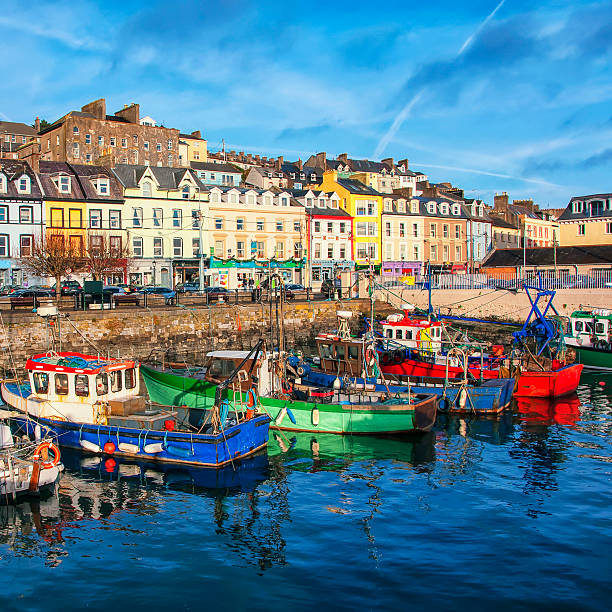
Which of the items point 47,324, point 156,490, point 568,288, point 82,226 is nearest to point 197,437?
point 156,490

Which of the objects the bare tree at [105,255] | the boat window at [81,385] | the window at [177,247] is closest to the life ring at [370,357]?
the boat window at [81,385]

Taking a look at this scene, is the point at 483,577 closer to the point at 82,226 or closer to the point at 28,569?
the point at 28,569

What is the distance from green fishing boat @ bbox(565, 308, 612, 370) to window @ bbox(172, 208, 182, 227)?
34.8m

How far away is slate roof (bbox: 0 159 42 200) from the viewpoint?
167 feet

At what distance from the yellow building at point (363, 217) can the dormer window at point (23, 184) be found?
31690 mm

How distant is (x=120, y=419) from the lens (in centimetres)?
2070

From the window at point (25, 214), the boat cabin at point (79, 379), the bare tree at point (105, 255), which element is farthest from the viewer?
the window at point (25, 214)

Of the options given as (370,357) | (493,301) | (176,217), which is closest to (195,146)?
(176,217)

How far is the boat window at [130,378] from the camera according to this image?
21922 millimetres

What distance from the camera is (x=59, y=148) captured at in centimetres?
7331

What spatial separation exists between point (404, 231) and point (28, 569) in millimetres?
62220

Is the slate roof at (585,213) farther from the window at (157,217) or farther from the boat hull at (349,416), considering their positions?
the boat hull at (349,416)

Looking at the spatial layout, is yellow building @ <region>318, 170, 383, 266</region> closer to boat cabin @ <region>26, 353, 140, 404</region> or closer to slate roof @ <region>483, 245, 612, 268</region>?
slate roof @ <region>483, 245, 612, 268</region>

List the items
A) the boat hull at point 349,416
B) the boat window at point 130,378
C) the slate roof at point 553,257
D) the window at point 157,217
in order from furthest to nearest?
1. the window at point 157,217
2. the slate roof at point 553,257
3. the boat hull at point 349,416
4. the boat window at point 130,378
